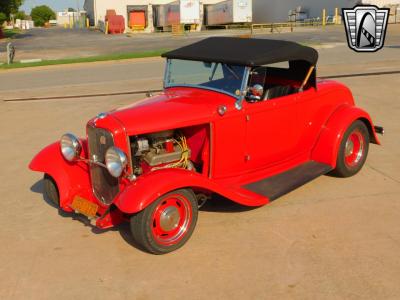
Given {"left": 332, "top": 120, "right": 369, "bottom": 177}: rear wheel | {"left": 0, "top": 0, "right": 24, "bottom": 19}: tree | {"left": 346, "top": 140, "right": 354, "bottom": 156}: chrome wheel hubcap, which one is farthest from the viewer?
{"left": 0, "top": 0, "right": 24, "bottom": 19}: tree

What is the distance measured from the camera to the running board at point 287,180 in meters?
4.79

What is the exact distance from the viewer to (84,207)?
4.44 m

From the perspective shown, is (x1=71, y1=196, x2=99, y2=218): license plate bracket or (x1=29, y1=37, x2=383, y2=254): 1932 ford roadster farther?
(x1=71, y1=196, x2=99, y2=218): license plate bracket

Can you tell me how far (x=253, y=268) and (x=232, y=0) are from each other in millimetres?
45610

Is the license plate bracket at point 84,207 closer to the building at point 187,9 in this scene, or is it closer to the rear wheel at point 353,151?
the rear wheel at point 353,151

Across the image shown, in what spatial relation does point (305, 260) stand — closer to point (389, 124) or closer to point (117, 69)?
point (389, 124)

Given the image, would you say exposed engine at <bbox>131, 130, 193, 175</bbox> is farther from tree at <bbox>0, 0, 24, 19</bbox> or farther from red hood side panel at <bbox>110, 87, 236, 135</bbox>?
tree at <bbox>0, 0, 24, 19</bbox>

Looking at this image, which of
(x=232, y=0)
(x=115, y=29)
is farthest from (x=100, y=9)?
(x=232, y=0)

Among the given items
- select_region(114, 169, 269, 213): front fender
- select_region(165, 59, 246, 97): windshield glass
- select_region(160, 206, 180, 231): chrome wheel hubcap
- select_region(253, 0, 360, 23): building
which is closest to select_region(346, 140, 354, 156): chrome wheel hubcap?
select_region(165, 59, 246, 97): windshield glass

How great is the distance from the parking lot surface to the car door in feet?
1.67

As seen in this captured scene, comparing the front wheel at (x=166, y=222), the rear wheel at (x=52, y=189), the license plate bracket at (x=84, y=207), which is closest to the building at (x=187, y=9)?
the rear wheel at (x=52, y=189)

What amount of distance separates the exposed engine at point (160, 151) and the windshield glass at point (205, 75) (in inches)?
29.0

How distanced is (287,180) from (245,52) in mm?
1523

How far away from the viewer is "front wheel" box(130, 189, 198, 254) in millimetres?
3914
